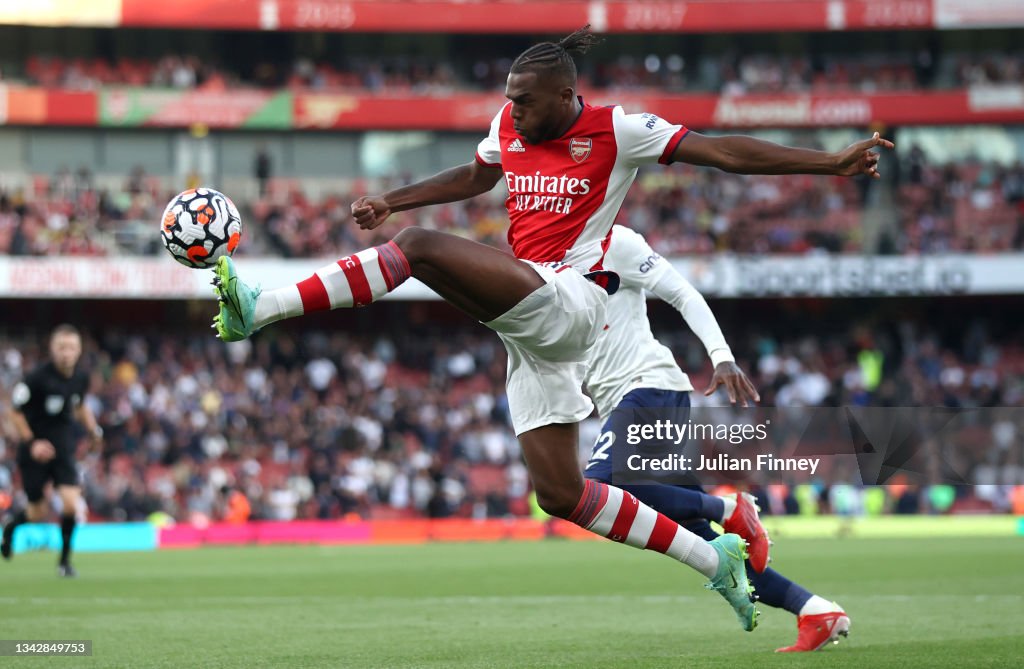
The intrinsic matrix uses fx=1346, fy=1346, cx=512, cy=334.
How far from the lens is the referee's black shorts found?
42.7 feet

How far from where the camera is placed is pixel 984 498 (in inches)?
1051

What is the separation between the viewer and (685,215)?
105 feet

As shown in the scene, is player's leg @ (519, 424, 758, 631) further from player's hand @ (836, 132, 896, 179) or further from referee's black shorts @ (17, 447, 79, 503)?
referee's black shorts @ (17, 447, 79, 503)

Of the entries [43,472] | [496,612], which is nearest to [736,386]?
[496,612]

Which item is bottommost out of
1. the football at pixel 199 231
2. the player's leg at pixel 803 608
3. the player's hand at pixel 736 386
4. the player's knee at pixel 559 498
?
the player's leg at pixel 803 608

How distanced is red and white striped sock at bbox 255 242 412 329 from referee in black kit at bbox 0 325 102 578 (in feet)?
25.9

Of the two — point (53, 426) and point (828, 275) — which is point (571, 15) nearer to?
point (828, 275)

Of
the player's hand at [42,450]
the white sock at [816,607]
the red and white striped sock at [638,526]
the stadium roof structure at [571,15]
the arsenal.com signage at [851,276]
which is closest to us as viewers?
the red and white striped sock at [638,526]

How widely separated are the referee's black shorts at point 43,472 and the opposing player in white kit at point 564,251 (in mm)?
7544

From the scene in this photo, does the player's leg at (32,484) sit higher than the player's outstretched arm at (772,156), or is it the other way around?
the player's outstretched arm at (772,156)

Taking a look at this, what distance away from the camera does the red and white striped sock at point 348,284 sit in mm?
5441


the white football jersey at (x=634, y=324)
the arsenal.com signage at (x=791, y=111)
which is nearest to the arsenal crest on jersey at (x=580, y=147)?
the white football jersey at (x=634, y=324)

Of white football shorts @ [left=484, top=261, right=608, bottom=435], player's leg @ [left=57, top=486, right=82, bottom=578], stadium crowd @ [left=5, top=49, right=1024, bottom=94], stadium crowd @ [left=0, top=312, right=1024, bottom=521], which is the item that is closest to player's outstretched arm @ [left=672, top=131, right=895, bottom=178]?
white football shorts @ [left=484, top=261, right=608, bottom=435]

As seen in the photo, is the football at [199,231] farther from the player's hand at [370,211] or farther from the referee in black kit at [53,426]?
the referee in black kit at [53,426]
